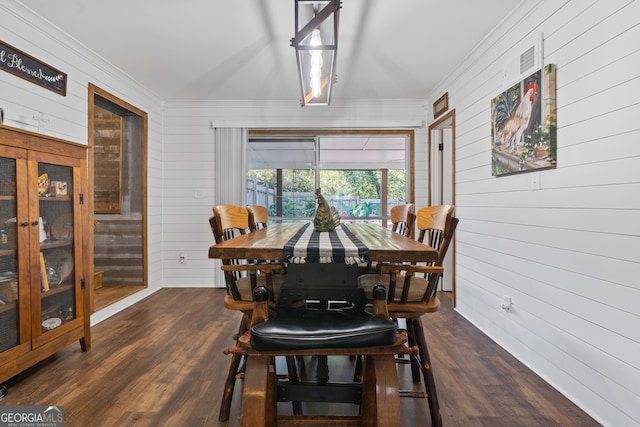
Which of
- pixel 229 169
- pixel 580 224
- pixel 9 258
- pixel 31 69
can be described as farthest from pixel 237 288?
pixel 229 169

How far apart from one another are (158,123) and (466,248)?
3936 millimetres

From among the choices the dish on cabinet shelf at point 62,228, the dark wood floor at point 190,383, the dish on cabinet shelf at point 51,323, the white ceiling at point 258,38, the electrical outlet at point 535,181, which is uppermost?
the white ceiling at point 258,38

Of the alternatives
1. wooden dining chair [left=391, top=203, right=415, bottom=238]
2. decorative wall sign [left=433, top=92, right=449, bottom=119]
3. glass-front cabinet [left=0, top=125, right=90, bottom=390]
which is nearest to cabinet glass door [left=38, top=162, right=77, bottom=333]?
glass-front cabinet [left=0, top=125, right=90, bottom=390]

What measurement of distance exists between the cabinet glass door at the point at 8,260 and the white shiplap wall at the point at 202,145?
2.54m

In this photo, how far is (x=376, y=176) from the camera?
4.81 meters

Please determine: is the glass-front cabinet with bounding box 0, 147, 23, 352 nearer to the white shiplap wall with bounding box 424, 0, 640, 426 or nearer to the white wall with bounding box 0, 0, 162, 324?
the white wall with bounding box 0, 0, 162, 324

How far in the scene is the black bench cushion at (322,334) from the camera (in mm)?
1240

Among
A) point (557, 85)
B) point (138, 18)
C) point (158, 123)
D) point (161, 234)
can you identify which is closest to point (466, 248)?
point (557, 85)

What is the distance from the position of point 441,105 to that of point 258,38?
2226 mm

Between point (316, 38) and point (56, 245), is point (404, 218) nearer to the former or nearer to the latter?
point (316, 38)

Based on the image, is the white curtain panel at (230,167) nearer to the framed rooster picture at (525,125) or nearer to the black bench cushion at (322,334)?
the framed rooster picture at (525,125)

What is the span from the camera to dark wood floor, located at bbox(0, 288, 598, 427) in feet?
5.70

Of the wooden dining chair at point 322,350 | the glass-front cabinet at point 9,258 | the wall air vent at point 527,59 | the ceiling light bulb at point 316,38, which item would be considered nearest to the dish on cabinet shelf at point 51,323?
the glass-front cabinet at point 9,258

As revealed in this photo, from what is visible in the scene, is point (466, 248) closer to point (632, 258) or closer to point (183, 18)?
point (632, 258)
